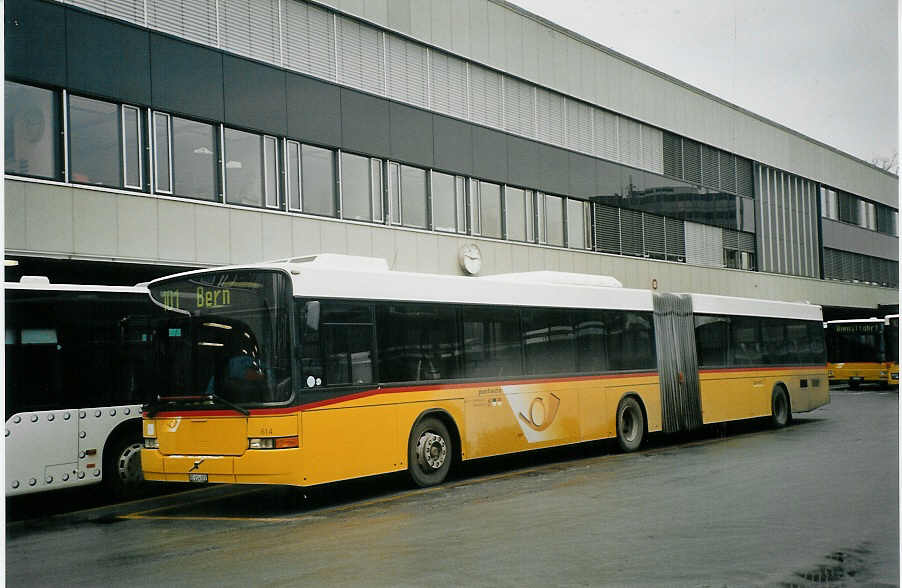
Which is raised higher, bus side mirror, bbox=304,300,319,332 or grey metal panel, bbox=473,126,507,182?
grey metal panel, bbox=473,126,507,182

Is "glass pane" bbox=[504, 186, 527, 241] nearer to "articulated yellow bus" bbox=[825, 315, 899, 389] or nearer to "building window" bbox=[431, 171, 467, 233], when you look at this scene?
"building window" bbox=[431, 171, 467, 233]

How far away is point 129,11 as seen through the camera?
17984 millimetres

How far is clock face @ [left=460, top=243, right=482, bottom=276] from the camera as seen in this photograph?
2569 centimetres

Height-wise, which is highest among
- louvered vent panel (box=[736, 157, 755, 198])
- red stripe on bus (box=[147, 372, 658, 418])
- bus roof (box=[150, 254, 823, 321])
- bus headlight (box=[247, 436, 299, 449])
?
louvered vent panel (box=[736, 157, 755, 198])

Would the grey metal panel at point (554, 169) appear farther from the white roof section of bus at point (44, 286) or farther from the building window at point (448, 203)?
the white roof section of bus at point (44, 286)

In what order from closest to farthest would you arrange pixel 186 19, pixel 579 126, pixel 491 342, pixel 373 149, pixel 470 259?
pixel 491 342, pixel 186 19, pixel 373 149, pixel 470 259, pixel 579 126

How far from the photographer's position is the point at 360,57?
22844 mm

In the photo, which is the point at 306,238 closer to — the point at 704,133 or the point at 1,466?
the point at 1,466

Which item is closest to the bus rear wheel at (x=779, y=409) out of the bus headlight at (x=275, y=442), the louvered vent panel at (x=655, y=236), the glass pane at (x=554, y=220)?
the glass pane at (x=554, y=220)

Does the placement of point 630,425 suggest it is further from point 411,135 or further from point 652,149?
point 652,149

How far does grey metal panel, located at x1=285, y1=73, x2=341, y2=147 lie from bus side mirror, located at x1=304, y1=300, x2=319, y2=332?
1009 centimetres

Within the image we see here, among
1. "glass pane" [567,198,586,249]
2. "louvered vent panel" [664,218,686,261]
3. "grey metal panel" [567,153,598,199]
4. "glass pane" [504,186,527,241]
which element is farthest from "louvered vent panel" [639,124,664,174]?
"glass pane" [504,186,527,241]

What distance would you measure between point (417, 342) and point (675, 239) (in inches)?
861

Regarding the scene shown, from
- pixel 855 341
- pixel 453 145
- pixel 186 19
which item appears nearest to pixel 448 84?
pixel 453 145
